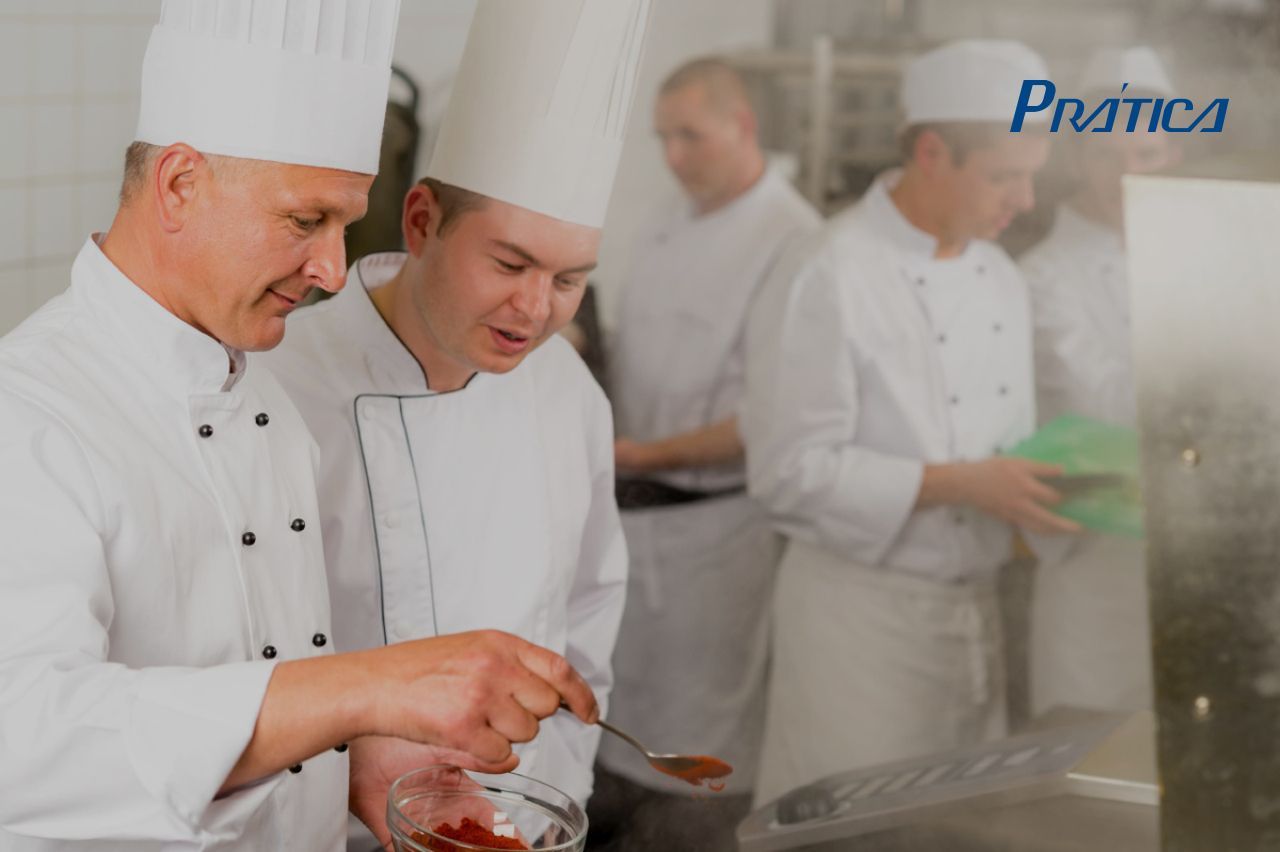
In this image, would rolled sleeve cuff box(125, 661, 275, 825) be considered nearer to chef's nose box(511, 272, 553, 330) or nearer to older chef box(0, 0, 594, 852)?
older chef box(0, 0, 594, 852)

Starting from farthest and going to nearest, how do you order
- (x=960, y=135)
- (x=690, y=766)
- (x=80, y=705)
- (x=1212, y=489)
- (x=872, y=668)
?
(x=872, y=668) → (x=960, y=135) → (x=690, y=766) → (x=1212, y=489) → (x=80, y=705)

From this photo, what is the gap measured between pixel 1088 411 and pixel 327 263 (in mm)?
1311

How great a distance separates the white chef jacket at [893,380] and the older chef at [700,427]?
0.08 meters

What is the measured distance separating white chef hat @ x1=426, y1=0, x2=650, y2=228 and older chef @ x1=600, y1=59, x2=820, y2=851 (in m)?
0.67

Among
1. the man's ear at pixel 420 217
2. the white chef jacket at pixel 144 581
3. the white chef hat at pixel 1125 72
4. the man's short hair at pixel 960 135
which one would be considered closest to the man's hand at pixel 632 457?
the man's short hair at pixel 960 135

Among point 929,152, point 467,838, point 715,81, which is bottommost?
point 467,838

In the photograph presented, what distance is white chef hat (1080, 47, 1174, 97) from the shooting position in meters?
1.89

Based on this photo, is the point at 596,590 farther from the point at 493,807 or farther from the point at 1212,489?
the point at 1212,489

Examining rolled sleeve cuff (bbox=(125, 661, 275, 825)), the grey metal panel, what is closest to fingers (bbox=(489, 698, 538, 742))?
rolled sleeve cuff (bbox=(125, 661, 275, 825))

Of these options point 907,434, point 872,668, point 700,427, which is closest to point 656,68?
point 700,427

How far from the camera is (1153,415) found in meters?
1.14

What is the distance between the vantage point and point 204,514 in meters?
1.08

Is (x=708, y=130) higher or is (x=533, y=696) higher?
(x=708, y=130)

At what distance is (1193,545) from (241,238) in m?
0.81
